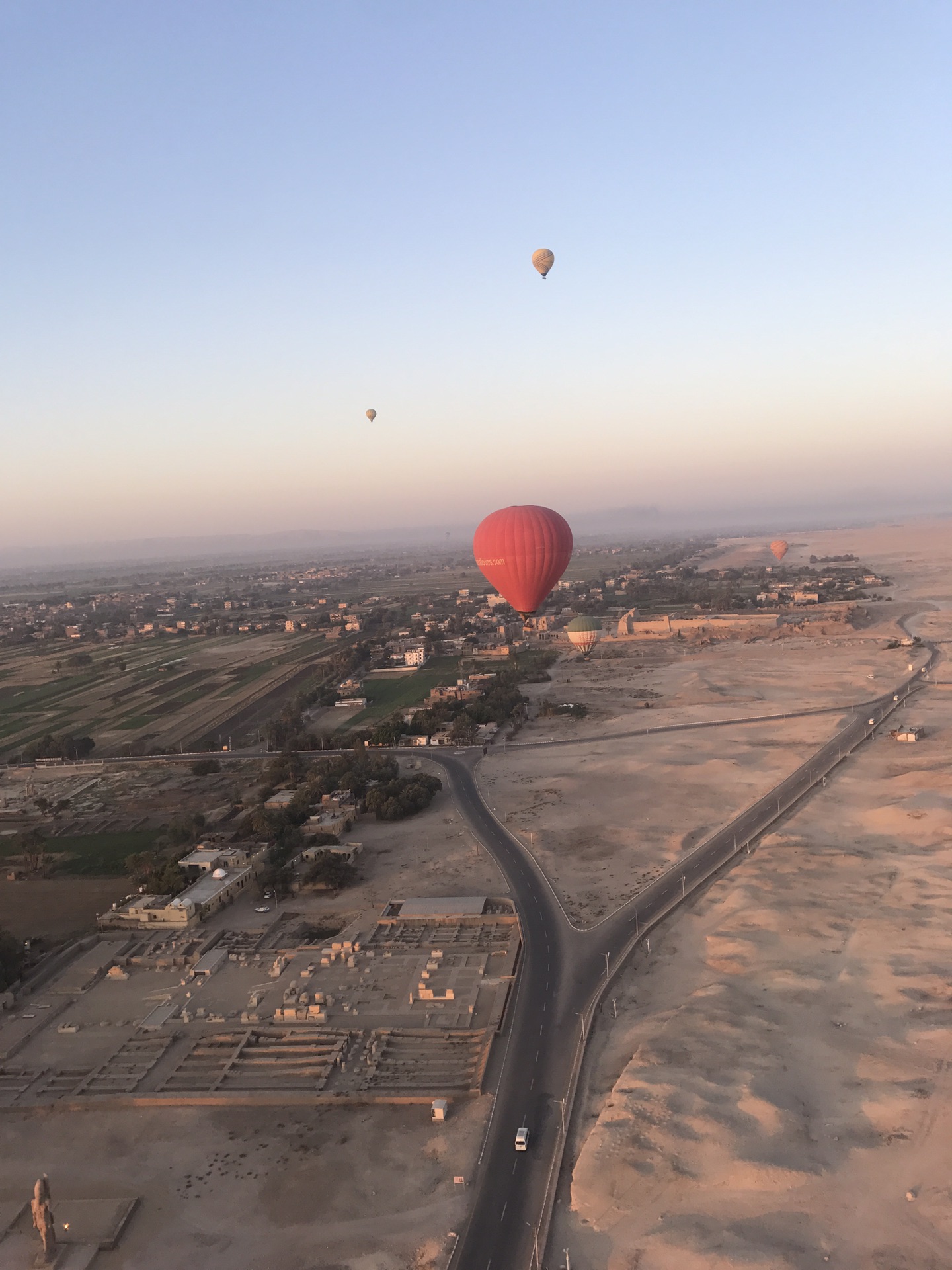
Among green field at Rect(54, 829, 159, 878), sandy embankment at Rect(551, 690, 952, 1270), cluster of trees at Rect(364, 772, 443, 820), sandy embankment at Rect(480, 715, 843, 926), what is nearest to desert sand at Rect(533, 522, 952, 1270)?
sandy embankment at Rect(551, 690, 952, 1270)

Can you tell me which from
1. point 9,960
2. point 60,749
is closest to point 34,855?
point 9,960

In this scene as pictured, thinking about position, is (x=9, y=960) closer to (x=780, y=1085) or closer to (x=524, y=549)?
(x=780, y=1085)

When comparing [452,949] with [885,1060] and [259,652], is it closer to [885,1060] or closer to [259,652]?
[885,1060]

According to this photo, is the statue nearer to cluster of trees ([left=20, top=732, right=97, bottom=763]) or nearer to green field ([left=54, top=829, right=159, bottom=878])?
green field ([left=54, top=829, right=159, bottom=878])

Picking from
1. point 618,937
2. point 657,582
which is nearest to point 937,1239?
point 618,937

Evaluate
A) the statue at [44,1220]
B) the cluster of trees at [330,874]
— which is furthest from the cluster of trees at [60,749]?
the statue at [44,1220]

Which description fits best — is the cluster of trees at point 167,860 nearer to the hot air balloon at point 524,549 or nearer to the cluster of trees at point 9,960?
the cluster of trees at point 9,960
